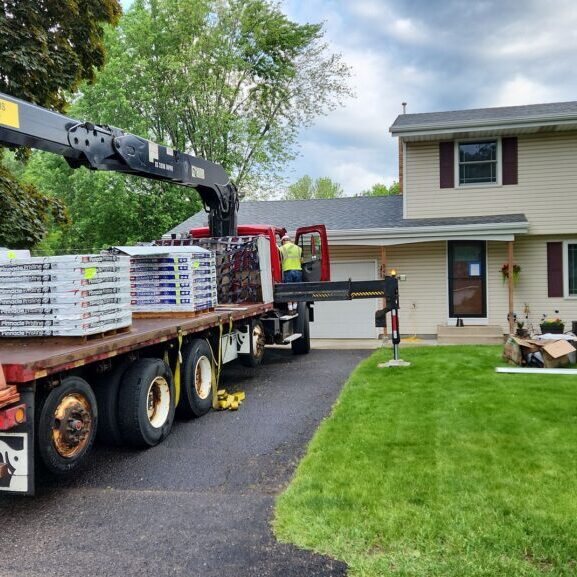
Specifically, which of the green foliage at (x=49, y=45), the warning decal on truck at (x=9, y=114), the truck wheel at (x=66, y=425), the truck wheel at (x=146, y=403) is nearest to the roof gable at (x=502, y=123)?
the green foliage at (x=49, y=45)

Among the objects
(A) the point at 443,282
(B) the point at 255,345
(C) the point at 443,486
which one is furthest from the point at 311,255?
(C) the point at 443,486

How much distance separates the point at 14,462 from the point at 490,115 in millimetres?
14624

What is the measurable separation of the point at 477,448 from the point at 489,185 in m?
10.5

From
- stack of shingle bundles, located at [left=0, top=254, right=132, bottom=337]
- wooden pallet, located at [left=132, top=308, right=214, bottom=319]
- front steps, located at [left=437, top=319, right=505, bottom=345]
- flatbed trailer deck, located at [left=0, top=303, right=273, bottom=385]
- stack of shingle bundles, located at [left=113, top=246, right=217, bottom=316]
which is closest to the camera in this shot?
flatbed trailer deck, located at [left=0, top=303, right=273, bottom=385]

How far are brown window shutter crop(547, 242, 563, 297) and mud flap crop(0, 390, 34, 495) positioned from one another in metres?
13.2

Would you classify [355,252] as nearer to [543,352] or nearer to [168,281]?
[543,352]

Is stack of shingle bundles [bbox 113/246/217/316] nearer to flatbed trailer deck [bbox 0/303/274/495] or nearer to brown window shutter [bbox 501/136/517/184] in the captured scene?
flatbed trailer deck [bbox 0/303/274/495]

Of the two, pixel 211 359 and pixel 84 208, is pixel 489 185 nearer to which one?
pixel 211 359

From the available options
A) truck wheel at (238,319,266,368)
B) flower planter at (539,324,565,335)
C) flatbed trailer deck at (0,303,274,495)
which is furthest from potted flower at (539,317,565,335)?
flatbed trailer deck at (0,303,274,495)

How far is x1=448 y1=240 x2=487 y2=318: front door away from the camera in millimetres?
14586

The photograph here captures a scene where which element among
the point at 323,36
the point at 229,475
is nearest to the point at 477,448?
the point at 229,475

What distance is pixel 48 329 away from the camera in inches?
200

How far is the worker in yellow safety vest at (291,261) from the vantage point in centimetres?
1095

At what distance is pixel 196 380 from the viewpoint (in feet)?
24.1
